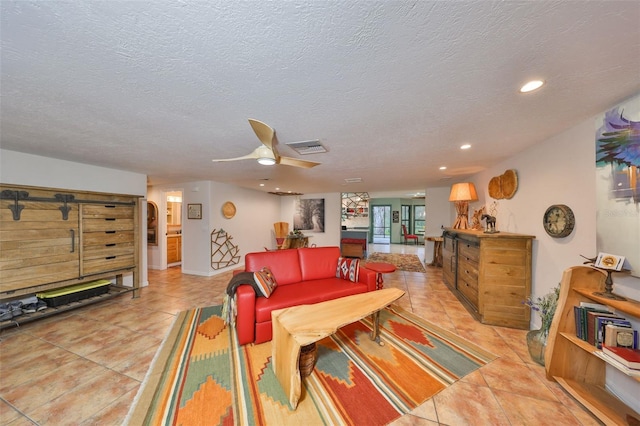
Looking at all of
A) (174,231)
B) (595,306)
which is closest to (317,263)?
(595,306)

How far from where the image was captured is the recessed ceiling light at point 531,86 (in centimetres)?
145

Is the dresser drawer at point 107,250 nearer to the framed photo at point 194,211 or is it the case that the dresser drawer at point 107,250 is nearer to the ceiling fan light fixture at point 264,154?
the framed photo at point 194,211

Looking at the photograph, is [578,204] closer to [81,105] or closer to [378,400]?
[378,400]

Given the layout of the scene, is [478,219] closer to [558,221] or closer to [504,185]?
[504,185]

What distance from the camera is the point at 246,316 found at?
7.68ft

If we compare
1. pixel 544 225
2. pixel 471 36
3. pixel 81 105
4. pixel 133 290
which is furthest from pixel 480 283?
pixel 133 290

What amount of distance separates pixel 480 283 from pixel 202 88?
12.2 ft

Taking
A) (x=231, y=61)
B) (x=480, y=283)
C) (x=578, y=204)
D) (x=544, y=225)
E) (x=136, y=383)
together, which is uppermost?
(x=231, y=61)

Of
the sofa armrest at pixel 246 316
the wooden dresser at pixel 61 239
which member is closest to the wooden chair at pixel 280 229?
the wooden dresser at pixel 61 239

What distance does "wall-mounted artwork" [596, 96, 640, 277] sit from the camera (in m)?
1.58

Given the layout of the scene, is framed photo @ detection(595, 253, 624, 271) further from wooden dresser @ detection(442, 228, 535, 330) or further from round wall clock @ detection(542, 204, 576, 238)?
wooden dresser @ detection(442, 228, 535, 330)

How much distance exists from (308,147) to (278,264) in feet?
5.67

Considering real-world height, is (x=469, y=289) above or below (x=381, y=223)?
below

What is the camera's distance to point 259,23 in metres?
0.99
